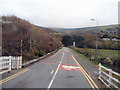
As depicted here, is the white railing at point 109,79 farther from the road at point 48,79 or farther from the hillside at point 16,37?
the hillside at point 16,37

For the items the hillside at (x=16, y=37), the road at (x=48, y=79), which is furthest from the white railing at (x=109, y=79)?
the hillside at (x=16, y=37)

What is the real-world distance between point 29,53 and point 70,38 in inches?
4906

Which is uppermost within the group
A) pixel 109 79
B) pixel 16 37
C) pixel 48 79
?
pixel 16 37

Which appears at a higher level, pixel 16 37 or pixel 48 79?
pixel 16 37

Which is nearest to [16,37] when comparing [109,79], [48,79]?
[48,79]

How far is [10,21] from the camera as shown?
21250 millimetres

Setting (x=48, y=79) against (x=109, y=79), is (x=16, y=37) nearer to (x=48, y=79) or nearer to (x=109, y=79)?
(x=48, y=79)

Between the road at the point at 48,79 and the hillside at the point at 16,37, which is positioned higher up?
the hillside at the point at 16,37

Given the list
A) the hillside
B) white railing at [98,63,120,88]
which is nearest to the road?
white railing at [98,63,120,88]

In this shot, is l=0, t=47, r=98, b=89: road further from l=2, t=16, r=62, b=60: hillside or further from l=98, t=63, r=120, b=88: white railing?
l=2, t=16, r=62, b=60: hillside

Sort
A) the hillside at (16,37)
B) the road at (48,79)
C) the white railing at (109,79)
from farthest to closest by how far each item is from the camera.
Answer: the hillside at (16,37) < the road at (48,79) < the white railing at (109,79)

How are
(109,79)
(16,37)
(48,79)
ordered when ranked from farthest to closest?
(16,37), (48,79), (109,79)

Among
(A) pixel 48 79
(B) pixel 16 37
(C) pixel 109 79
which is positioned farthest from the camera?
(B) pixel 16 37

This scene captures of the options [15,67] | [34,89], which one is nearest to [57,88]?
[34,89]
